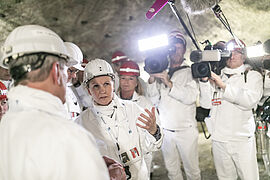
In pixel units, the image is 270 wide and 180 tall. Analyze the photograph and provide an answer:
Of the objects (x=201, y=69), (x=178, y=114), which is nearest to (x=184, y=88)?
(x=178, y=114)

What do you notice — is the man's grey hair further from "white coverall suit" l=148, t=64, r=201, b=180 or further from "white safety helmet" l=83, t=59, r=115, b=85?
"white coverall suit" l=148, t=64, r=201, b=180

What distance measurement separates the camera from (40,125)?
91cm

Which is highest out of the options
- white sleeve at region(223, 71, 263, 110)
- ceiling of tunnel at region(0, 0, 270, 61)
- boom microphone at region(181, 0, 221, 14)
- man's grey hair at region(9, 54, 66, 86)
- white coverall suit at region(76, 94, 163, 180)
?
ceiling of tunnel at region(0, 0, 270, 61)

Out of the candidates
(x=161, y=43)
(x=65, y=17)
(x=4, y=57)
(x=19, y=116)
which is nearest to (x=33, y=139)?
(x=19, y=116)

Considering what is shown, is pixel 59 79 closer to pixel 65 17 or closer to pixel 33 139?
pixel 33 139

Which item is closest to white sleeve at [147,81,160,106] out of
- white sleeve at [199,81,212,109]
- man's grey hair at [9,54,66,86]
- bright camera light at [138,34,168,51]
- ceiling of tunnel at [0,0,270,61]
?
bright camera light at [138,34,168,51]

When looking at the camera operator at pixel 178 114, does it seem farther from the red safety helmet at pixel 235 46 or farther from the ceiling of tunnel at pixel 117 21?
the ceiling of tunnel at pixel 117 21

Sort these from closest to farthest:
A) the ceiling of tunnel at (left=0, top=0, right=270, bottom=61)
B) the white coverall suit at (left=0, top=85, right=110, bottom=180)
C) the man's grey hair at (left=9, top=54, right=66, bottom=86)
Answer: the white coverall suit at (left=0, top=85, right=110, bottom=180) < the man's grey hair at (left=9, top=54, right=66, bottom=86) < the ceiling of tunnel at (left=0, top=0, right=270, bottom=61)

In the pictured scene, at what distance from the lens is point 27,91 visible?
98 cm

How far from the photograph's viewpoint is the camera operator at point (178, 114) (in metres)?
3.10

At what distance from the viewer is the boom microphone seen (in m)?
2.72

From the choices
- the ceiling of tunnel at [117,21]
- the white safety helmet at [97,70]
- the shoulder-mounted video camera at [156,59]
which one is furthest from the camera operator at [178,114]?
the ceiling of tunnel at [117,21]

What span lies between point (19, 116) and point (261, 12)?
5140 mm

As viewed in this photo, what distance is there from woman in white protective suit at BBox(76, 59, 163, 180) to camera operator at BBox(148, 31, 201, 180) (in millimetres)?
1094
